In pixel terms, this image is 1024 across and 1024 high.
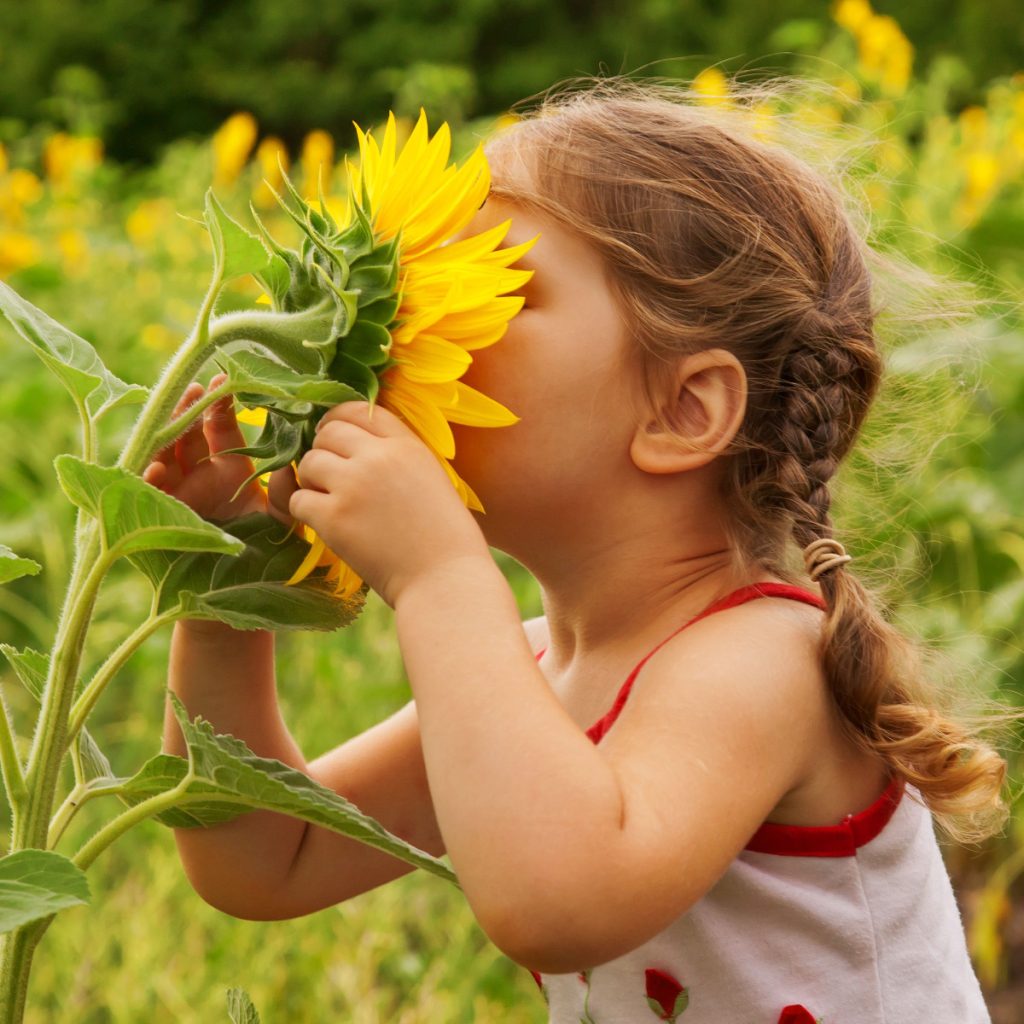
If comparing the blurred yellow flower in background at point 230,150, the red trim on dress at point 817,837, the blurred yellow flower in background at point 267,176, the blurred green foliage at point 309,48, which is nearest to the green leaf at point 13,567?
the red trim on dress at point 817,837

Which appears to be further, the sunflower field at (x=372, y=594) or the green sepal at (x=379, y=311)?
the sunflower field at (x=372, y=594)

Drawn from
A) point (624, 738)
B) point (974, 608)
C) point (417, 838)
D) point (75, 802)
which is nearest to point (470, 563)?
point (624, 738)

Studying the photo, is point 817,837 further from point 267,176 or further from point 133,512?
point 267,176

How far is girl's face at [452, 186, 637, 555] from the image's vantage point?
3.43ft

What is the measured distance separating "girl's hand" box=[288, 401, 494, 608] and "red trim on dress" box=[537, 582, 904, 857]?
0.22 m

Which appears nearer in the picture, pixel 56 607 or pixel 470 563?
A: pixel 470 563

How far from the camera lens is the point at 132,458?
81cm

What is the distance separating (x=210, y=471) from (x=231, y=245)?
0.31m

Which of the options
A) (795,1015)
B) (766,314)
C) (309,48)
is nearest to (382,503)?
(766,314)

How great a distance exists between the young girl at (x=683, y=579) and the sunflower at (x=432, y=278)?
0.03m

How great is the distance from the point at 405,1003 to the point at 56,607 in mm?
1237

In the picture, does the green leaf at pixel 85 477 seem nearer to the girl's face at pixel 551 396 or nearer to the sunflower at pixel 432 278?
the sunflower at pixel 432 278

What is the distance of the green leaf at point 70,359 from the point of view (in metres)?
0.80

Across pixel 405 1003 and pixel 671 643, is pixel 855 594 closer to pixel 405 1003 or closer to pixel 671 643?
pixel 671 643
